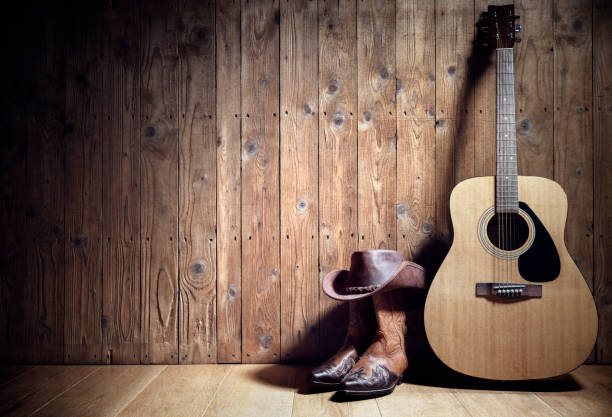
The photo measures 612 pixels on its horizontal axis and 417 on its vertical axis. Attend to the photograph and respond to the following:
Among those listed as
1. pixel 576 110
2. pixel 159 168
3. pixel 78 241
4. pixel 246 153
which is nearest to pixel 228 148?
pixel 246 153

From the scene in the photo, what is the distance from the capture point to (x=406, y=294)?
1510mm

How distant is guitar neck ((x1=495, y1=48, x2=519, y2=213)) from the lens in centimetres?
141

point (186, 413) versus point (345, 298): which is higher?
point (345, 298)

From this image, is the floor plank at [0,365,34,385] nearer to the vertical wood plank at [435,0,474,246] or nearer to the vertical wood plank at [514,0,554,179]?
the vertical wood plank at [435,0,474,246]

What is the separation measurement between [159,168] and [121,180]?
0.56 ft

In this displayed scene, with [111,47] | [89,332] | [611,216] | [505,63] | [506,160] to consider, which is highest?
[111,47]

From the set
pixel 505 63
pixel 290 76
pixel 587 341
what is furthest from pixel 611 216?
pixel 290 76

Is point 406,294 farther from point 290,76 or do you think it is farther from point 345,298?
point 290,76

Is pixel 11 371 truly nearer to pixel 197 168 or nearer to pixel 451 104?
pixel 197 168

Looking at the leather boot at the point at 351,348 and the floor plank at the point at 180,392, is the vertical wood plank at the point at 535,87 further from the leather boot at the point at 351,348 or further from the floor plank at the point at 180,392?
the floor plank at the point at 180,392

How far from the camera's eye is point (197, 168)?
1677 mm

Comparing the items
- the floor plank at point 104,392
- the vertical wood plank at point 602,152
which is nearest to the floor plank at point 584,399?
the vertical wood plank at point 602,152

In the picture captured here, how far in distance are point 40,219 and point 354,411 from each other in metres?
1.49

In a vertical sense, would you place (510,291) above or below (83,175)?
below
